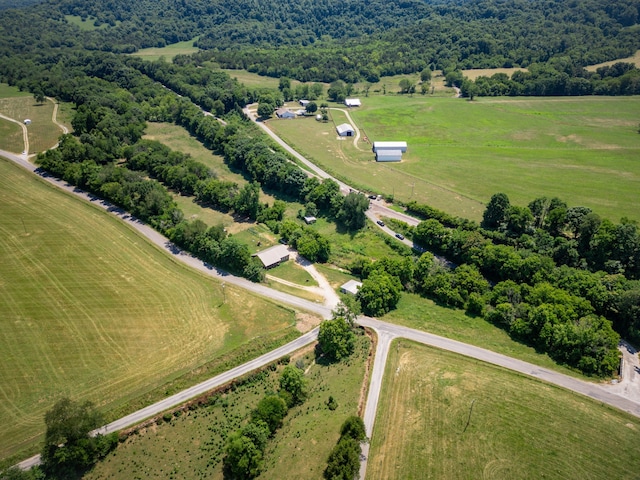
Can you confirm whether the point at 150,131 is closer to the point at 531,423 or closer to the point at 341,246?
the point at 341,246

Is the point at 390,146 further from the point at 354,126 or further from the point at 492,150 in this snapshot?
the point at 492,150

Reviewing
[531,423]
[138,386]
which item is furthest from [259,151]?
[531,423]

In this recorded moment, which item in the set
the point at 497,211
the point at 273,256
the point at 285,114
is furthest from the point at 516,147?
the point at 273,256

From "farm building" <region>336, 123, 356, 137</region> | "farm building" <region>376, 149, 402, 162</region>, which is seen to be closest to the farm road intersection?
"farm building" <region>376, 149, 402, 162</region>

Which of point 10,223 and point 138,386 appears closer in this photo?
point 138,386

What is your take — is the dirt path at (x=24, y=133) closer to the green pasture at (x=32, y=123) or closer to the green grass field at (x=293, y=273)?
the green pasture at (x=32, y=123)

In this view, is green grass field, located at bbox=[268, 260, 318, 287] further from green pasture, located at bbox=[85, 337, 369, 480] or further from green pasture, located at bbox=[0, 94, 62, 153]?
green pasture, located at bbox=[0, 94, 62, 153]
